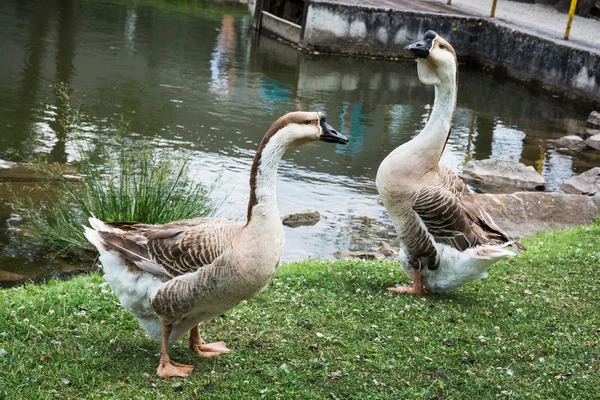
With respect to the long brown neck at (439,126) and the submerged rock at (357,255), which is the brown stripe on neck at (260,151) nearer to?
the long brown neck at (439,126)

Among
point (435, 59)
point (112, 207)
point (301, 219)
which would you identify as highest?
point (435, 59)

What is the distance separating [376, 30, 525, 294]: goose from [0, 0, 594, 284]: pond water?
3323 millimetres

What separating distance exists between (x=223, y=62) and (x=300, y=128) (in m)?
18.5

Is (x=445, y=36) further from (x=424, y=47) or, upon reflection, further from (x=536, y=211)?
(x=424, y=47)

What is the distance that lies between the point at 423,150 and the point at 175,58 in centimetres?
1666

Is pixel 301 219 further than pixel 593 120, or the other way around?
pixel 593 120

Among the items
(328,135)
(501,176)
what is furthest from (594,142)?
(328,135)

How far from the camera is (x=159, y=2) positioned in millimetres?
32031

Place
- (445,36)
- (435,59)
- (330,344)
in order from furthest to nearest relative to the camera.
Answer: (445,36) → (435,59) → (330,344)

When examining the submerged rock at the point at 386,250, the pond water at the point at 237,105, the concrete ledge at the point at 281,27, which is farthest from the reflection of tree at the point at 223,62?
the submerged rock at the point at 386,250

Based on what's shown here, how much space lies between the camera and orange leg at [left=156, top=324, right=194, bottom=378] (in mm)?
5262

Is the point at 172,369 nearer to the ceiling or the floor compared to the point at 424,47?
nearer to the floor

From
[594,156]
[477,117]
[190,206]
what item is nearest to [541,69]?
[477,117]

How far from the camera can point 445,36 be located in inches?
1099
